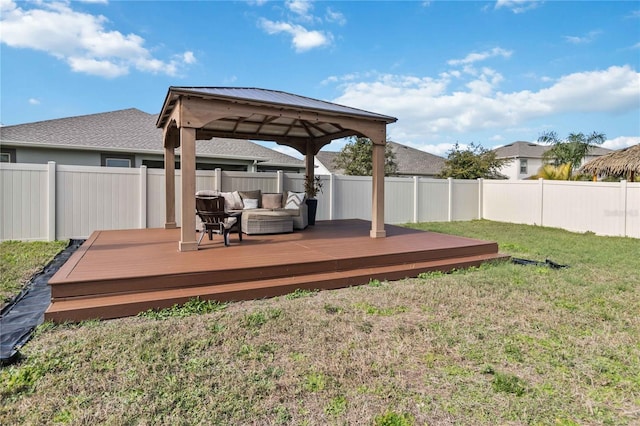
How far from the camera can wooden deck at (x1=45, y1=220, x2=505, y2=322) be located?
11.6 ft

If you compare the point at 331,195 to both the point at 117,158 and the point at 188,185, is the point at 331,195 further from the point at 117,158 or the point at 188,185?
the point at 117,158

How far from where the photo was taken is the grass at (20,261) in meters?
4.40

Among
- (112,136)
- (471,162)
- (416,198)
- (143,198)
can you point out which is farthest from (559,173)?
(112,136)

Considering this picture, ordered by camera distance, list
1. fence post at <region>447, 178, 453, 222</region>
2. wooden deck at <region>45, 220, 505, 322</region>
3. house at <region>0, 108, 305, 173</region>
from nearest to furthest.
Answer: wooden deck at <region>45, 220, 505, 322</region>, house at <region>0, 108, 305, 173</region>, fence post at <region>447, 178, 453, 222</region>

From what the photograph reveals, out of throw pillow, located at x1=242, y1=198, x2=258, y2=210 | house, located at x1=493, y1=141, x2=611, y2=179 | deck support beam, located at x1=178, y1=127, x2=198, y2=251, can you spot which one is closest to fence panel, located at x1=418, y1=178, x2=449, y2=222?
throw pillow, located at x1=242, y1=198, x2=258, y2=210

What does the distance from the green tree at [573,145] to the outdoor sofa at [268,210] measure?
19.0m

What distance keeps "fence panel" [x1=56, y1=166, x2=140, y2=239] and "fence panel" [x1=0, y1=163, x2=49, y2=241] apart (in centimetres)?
28

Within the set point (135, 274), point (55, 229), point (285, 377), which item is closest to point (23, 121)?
point (55, 229)

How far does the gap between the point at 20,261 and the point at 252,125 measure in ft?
16.3

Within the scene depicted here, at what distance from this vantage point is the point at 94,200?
26.5 ft

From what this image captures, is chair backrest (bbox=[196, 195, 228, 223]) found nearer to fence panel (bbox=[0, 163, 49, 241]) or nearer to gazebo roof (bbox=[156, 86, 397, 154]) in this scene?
gazebo roof (bbox=[156, 86, 397, 154])

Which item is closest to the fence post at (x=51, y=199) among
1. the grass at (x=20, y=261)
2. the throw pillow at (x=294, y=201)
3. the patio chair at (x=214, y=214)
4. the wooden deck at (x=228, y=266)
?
the grass at (x=20, y=261)

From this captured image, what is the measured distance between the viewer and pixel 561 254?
7.18 meters

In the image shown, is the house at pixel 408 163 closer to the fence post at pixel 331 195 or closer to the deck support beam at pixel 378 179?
the fence post at pixel 331 195
